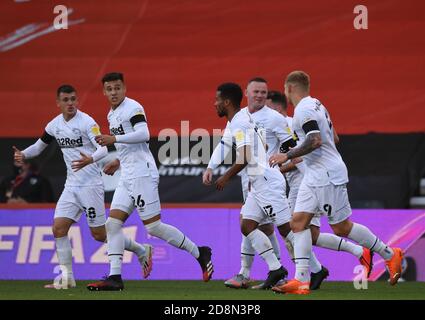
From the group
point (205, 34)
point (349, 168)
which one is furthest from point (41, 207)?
point (205, 34)

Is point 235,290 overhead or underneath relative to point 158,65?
underneath

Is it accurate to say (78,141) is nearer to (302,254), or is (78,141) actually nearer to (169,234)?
(169,234)

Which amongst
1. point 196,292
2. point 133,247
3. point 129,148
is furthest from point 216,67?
point 196,292

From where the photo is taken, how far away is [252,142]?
1099 centimetres

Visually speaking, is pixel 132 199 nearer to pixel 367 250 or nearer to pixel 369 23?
pixel 367 250

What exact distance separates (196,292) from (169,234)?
0.75 metres

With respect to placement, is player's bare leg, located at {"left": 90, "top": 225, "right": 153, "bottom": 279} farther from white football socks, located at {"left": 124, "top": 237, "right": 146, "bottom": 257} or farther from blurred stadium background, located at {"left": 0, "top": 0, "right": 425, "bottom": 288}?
blurred stadium background, located at {"left": 0, "top": 0, "right": 425, "bottom": 288}

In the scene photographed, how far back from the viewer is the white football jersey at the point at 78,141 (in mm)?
11898

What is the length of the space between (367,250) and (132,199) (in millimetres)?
2597

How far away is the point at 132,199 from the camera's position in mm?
11328

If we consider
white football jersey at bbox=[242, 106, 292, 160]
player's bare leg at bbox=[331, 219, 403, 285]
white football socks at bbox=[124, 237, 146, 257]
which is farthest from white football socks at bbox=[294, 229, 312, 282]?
white football socks at bbox=[124, 237, 146, 257]

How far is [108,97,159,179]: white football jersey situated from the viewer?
1129 centimetres

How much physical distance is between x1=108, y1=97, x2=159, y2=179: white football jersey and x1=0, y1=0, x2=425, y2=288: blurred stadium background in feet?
14.8

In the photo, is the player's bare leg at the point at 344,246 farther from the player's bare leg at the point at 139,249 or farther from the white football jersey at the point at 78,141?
the white football jersey at the point at 78,141
